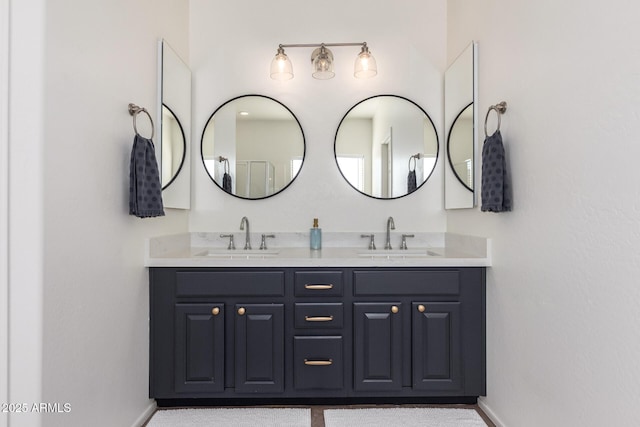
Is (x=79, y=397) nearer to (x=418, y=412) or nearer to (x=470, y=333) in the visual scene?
(x=418, y=412)

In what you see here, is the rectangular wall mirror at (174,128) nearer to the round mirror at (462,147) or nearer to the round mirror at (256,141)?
→ the round mirror at (256,141)

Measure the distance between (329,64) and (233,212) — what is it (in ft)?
3.83

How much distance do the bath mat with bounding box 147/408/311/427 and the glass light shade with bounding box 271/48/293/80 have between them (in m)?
1.99

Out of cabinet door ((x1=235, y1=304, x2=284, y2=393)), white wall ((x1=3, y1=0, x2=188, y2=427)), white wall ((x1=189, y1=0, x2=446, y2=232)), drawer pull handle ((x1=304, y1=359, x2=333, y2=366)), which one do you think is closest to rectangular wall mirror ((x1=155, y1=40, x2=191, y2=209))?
white wall ((x1=189, y1=0, x2=446, y2=232))

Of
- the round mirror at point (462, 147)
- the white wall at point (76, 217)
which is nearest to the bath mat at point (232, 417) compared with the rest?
the white wall at point (76, 217)

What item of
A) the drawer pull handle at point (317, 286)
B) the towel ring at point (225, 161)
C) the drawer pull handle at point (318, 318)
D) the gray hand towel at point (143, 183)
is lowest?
the drawer pull handle at point (318, 318)

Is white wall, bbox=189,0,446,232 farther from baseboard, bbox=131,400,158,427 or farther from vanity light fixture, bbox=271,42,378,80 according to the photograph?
baseboard, bbox=131,400,158,427

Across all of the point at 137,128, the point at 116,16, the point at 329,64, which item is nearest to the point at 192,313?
the point at 137,128

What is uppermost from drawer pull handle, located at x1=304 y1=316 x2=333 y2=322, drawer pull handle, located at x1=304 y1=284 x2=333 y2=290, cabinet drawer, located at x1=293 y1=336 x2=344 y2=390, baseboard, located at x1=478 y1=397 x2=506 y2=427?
drawer pull handle, located at x1=304 y1=284 x2=333 y2=290

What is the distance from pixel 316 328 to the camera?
6.51ft

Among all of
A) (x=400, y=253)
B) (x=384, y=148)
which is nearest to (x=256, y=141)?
(x=384, y=148)

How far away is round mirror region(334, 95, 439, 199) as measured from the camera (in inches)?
99.3

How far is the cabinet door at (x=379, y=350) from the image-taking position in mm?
1971

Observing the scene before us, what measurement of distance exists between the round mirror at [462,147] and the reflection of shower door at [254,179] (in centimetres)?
119
